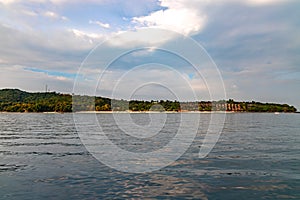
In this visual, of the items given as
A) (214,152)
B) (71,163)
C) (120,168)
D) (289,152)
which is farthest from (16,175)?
(289,152)

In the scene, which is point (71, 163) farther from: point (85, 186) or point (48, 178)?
point (85, 186)

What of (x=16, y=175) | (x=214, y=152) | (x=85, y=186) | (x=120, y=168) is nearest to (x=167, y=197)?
(x=85, y=186)

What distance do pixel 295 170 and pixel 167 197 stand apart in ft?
40.3

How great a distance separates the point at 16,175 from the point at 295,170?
20.3 m

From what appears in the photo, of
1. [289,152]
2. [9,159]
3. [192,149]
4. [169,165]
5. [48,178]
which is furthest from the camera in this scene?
[192,149]

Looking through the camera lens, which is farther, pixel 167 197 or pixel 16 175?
pixel 16 175

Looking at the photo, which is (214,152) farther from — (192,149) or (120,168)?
(120,168)

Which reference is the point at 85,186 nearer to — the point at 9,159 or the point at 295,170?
the point at 9,159

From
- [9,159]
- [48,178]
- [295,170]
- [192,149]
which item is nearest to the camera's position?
[48,178]

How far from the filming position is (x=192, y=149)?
115ft

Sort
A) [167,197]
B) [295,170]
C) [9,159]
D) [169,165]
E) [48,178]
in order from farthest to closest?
1. [9,159]
2. [169,165]
3. [295,170]
4. [48,178]
5. [167,197]

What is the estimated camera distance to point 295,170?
23.7 m

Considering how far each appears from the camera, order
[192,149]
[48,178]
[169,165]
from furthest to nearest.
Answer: [192,149] → [169,165] → [48,178]

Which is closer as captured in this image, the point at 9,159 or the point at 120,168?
the point at 120,168
